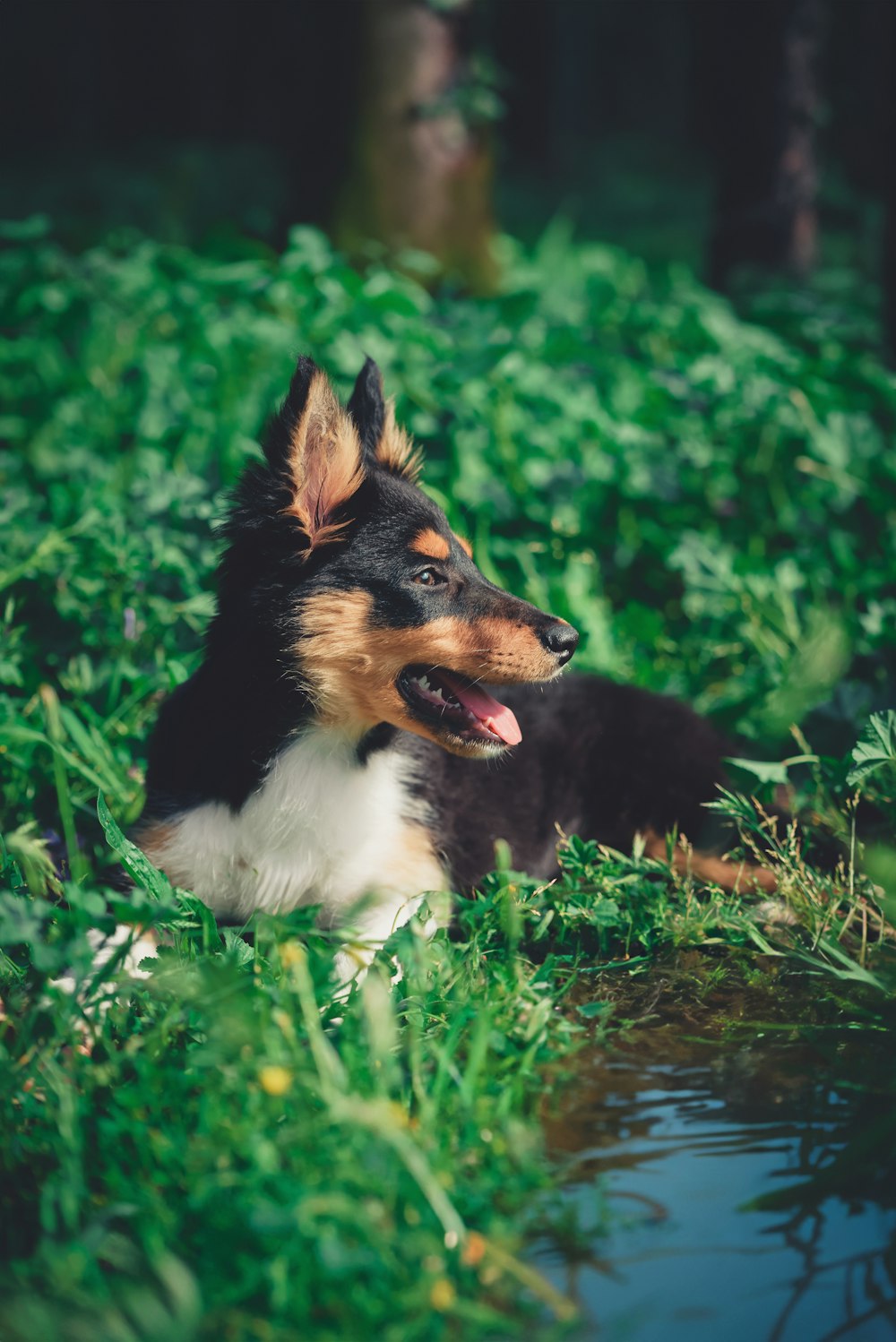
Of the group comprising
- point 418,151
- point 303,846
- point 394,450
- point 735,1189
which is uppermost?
point 418,151

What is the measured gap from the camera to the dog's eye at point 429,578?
3145 mm

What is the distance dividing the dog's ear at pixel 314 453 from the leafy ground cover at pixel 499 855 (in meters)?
0.77

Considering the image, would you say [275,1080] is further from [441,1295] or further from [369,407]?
[369,407]

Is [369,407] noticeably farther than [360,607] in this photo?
Yes

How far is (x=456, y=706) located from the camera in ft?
10.3

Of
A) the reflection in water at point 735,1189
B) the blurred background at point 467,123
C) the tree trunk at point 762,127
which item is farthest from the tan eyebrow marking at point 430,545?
the tree trunk at point 762,127

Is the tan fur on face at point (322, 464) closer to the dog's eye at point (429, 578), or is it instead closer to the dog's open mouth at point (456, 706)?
the dog's eye at point (429, 578)

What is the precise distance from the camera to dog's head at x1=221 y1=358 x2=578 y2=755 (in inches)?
119

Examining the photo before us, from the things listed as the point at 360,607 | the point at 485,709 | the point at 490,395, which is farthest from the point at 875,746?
the point at 490,395

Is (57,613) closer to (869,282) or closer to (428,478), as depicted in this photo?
(428,478)

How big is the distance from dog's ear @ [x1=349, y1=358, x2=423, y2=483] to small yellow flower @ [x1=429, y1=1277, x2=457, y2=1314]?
2267 mm

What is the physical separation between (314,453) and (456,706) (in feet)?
2.37

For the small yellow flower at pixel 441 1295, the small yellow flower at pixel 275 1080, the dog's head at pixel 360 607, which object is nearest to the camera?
the small yellow flower at pixel 441 1295

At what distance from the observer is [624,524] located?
512 cm
